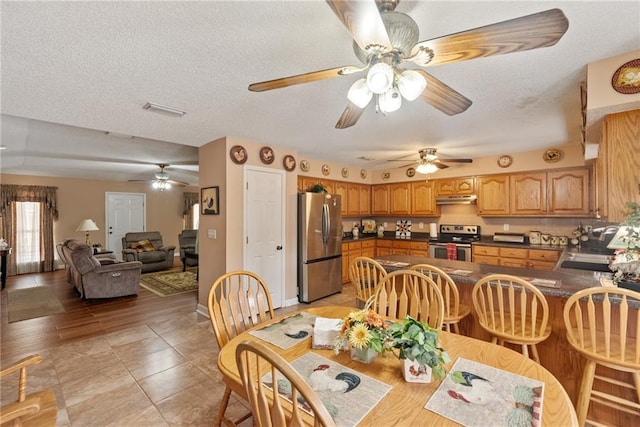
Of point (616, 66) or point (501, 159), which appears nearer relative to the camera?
point (616, 66)

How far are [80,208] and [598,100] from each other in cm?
974

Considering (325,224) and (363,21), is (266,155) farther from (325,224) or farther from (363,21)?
(363,21)

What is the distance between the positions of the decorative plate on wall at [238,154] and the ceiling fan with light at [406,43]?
2.26 metres

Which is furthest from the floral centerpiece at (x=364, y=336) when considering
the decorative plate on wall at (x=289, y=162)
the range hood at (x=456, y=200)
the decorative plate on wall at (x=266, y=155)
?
the range hood at (x=456, y=200)

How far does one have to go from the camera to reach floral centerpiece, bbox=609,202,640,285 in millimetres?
1759

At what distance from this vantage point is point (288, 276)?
4402 millimetres

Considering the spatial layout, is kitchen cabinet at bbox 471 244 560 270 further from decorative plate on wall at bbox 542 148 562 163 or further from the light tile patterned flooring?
the light tile patterned flooring

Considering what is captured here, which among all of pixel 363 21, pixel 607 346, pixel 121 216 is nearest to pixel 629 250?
pixel 607 346

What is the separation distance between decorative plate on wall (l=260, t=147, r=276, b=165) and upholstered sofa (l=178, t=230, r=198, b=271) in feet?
12.8

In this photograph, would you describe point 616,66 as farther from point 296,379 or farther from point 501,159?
point 501,159

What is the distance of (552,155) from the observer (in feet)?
14.1

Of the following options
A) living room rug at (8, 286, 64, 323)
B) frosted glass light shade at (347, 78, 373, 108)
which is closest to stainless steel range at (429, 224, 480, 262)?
frosted glass light shade at (347, 78, 373, 108)

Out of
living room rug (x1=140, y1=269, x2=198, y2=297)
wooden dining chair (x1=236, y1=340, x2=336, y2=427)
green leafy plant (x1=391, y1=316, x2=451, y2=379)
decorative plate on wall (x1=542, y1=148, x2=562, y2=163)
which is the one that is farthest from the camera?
living room rug (x1=140, y1=269, x2=198, y2=297)

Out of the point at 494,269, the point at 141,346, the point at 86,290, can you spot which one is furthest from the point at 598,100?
the point at 86,290
